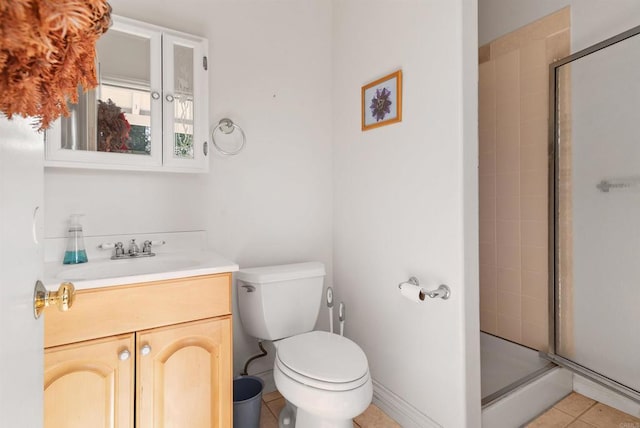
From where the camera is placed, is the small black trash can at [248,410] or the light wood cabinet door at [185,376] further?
the small black trash can at [248,410]

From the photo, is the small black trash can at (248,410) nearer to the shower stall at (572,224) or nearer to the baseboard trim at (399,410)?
the baseboard trim at (399,410)

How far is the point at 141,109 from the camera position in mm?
1522

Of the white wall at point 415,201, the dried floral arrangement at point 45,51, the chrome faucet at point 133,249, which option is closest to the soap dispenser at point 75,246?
the chrome faucet at point 133,249

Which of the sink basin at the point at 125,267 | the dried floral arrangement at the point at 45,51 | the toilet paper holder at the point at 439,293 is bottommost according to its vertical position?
the toilet paper holder at the point at 439,293

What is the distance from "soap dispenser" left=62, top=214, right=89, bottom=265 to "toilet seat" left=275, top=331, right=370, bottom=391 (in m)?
0.93

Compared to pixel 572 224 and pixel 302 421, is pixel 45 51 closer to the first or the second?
pixel 302 421

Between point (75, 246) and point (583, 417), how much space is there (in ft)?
8.24

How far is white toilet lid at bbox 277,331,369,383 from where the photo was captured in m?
1.25

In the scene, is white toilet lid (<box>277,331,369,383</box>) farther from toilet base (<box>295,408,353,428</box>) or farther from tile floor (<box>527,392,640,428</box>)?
tile floor (<box>527,392,640,428</box>)

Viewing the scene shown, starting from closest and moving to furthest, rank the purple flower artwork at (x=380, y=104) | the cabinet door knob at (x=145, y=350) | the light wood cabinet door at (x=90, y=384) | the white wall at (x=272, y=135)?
the light wood cabinet door at (x=90, y=384) → the cabinet door knob at (x=145, y=350) → the purple flower artwork at (x=380, y=104) → the white wall at (x=272, y=135)

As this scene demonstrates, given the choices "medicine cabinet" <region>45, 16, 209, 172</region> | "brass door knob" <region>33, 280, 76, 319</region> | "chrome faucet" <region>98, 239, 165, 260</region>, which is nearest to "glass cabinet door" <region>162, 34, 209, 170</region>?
"medicine cabinet" <region>45, 16, 209, 172</region>

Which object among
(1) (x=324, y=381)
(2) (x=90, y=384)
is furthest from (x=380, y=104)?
(2) (x=90, y=384)

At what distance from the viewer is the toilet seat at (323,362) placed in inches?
48.3

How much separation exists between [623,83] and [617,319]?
1.17 meters
